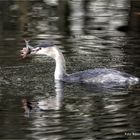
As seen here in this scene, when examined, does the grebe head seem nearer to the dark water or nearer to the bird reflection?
the dark water

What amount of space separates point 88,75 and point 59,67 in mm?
825

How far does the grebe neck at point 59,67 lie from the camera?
44.3 ft

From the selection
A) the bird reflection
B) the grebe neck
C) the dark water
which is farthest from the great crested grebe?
the bird reflection

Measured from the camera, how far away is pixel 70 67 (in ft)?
47.2

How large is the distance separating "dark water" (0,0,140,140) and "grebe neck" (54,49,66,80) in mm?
184

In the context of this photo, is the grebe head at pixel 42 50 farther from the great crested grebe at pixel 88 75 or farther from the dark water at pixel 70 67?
the dark water at pixel 70 67

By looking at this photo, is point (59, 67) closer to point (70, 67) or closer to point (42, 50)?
point (42, 50)

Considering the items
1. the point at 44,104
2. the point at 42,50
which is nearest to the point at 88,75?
the point at 42,50

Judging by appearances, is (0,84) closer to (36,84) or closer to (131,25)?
(36,84)

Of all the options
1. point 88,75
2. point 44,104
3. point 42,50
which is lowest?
point 44,104

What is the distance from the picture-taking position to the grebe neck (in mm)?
13492

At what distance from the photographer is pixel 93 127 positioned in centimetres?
980

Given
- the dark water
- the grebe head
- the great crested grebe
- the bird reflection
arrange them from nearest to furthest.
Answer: the dark water
the bird reflection
the great crested grebe
the grebe head

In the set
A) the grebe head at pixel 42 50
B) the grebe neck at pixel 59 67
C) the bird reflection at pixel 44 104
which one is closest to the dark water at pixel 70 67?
the bird reflection at pixel 44 104
